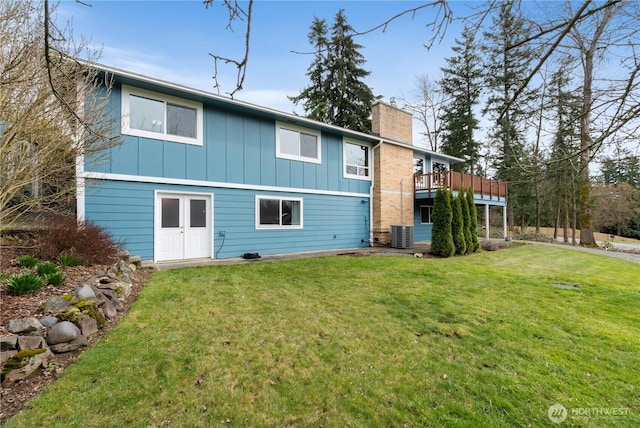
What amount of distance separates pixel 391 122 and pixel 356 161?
2819 mm

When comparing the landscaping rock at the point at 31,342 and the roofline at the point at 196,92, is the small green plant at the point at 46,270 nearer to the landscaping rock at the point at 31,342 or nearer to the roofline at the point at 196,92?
the landscaping rock at the point at 31,342

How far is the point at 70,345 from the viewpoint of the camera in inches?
110

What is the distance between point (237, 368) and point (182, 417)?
645 mm

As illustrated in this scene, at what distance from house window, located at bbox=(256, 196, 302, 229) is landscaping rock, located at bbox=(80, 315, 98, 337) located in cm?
602

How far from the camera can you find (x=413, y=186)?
43.9 ft

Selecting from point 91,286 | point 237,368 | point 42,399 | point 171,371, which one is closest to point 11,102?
point 91,286

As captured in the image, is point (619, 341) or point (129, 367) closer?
point (129, 367)

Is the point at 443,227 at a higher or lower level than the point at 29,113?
lower

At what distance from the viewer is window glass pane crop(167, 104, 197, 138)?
7.60 m

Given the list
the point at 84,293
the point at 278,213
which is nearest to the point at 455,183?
the point at 278,213

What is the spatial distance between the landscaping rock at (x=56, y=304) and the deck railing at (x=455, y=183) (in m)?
11.6

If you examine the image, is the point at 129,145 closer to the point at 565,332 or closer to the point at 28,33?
the point at 28,33

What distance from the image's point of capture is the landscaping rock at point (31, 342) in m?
2.49

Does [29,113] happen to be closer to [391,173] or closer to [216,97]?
[216,97]
